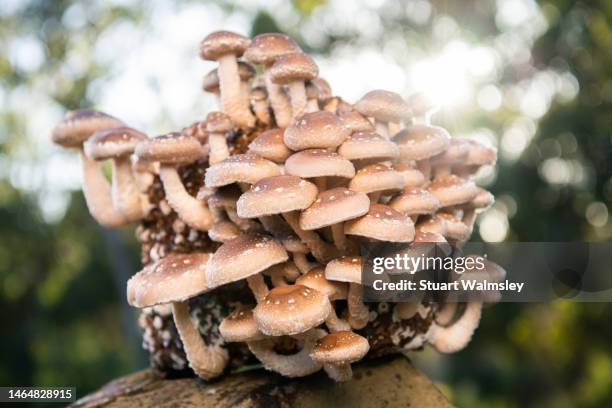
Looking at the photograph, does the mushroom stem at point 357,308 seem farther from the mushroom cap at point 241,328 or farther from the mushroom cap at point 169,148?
the mushroom cap at point 169,148

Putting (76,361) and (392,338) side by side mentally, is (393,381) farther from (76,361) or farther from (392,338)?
(76,361)

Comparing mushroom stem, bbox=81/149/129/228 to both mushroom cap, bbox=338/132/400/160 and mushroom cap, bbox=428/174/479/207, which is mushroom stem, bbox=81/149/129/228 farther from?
mushroom cap, bbox=428/174/479/207

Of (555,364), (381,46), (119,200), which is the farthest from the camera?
(381,46)

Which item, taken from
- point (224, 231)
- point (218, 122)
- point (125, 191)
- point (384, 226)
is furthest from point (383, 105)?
point (125, 191)

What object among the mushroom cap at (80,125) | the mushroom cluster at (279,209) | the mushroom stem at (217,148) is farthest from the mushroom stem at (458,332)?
the mushroom cap at (80,125)

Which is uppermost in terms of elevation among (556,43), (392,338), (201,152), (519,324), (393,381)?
(556,43)

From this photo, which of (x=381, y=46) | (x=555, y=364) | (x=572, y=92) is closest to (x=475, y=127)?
(x=572, y=92)
